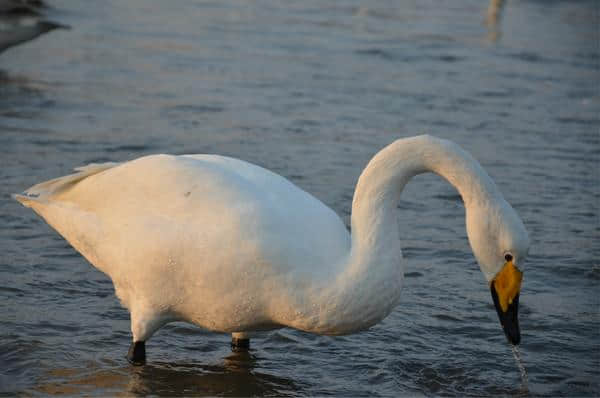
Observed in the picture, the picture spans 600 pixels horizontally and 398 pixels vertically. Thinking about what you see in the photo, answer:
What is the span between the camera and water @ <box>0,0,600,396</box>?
607 cm

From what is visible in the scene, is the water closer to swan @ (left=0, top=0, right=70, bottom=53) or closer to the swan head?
swan @ (left=0, top=0, right=70, bottom=53)

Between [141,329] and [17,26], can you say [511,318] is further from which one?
[17,26]

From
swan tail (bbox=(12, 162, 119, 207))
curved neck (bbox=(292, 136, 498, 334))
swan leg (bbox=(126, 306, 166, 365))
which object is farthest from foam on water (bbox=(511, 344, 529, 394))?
swan tail (bbox=(12, 162, 119, 207))

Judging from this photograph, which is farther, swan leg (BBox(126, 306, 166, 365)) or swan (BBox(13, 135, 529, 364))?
swan leg (BBox(126, 306, 166, 365))

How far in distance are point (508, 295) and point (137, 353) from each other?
1.90 m

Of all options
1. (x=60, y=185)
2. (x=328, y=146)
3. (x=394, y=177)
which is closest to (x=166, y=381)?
(x=60, y=185)

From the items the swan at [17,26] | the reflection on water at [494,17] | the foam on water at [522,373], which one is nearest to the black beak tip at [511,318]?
the foam on water at [522,373]

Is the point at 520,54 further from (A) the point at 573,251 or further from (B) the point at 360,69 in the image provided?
Result: (A) the point at 573,251

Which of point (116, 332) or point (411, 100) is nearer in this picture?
point (116, 332)

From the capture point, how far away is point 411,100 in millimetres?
12141

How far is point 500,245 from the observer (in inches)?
205

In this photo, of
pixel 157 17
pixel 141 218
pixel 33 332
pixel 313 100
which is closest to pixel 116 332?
pixel 33 332

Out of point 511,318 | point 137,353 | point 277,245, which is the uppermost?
point 277,245

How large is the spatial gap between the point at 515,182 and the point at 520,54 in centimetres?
600
